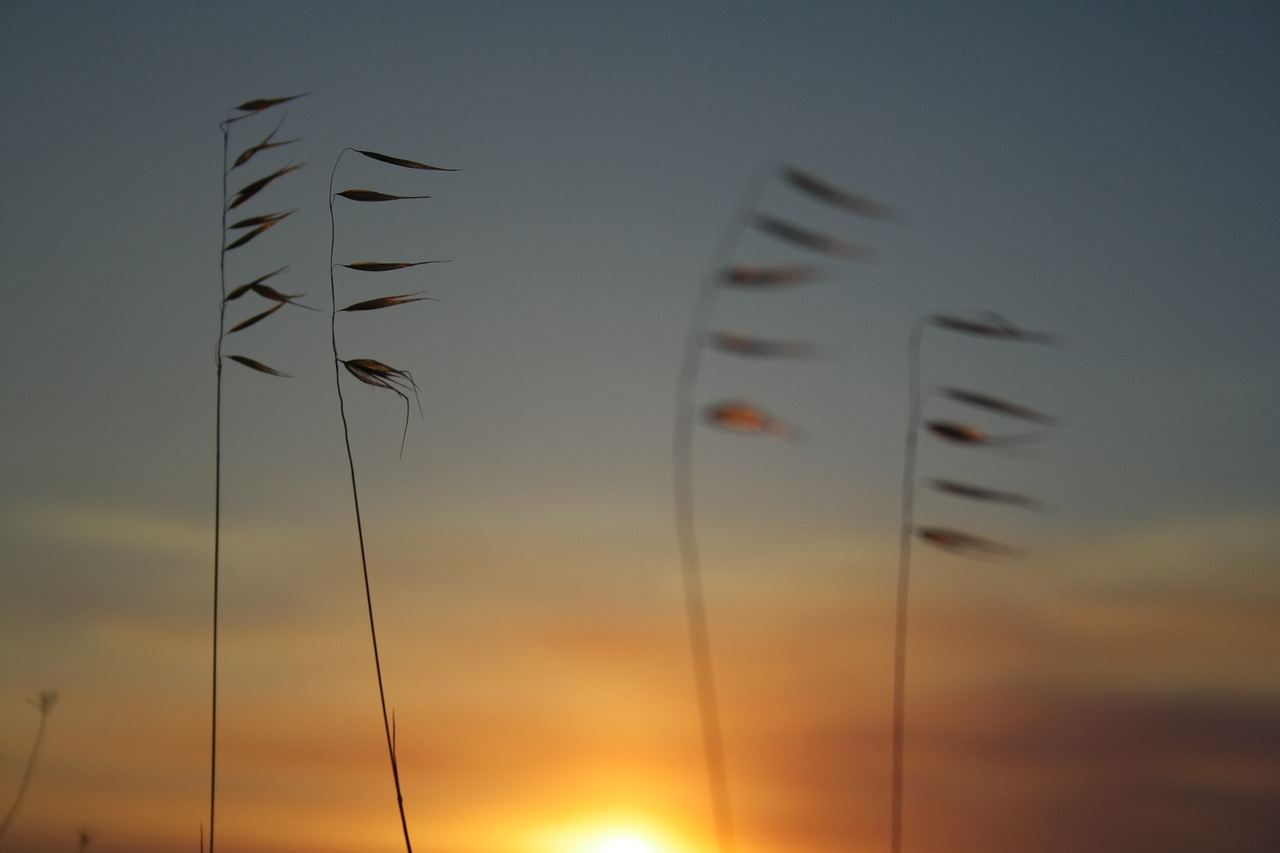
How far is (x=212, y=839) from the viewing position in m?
2.63

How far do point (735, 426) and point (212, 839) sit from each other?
182cm

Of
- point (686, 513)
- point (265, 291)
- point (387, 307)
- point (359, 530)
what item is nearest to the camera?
point (686, 513)

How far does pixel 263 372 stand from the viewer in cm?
270

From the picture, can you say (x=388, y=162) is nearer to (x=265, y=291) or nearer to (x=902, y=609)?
(x=265, y=291)

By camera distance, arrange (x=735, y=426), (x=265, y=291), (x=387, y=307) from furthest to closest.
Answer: (x=265, y=291)
(x=387, y=307)
(x=735, y=426)

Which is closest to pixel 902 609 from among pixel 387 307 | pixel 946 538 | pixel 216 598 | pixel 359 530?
pixel 946 538

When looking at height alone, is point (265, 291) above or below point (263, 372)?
above

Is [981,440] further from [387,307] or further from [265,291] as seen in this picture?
[265,291]

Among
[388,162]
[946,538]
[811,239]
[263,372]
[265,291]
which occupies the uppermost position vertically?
[388,162]

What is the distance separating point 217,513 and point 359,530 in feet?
1.63

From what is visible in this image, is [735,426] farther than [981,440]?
No

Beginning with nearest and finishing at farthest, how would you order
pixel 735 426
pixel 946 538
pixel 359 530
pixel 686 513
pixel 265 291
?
pixel 686 513, pixel 735 426, pixel 946 538, pixel 359 530, pixel 265 291

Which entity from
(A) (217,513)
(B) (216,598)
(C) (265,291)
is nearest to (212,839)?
(B) (216,598)

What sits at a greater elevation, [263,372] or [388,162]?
[388,162]
